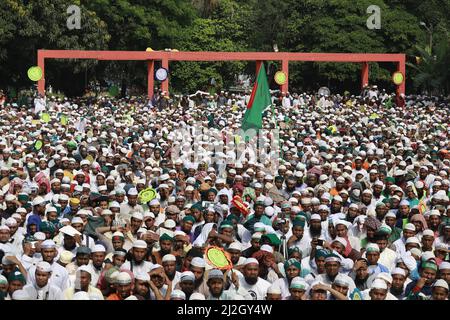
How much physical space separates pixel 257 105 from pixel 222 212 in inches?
295

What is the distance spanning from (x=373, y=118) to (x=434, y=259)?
1599 centimetres

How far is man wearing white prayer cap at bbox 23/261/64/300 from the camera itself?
755 cm

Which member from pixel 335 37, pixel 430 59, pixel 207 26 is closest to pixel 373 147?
pixel 430 59

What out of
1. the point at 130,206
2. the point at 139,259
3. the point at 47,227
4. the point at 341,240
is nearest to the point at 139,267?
the point at 139,259

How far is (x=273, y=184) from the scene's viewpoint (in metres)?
13.6

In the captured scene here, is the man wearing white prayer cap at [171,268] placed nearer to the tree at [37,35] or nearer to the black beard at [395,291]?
the black beard at [395,291]

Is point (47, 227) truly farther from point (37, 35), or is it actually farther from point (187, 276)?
point (37, 35)

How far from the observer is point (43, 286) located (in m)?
7.79

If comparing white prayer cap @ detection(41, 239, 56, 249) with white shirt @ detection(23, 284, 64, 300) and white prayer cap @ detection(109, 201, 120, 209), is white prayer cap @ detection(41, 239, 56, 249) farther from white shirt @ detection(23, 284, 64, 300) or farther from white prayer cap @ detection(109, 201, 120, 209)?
white prayer cap @ detection(109, 201, 120, 209)

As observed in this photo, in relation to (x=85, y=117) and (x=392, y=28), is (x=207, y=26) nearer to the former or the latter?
(x=392, y=28)

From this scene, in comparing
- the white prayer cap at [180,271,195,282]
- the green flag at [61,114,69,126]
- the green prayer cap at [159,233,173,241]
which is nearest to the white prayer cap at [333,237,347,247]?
the green prayer cap at [159,233,173,241]

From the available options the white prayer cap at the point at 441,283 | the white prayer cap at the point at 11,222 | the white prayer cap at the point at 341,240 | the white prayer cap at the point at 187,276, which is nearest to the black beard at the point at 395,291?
the white prayer cap at the point at 441,283

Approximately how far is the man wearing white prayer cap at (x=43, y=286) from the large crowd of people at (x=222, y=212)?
0.01 metres

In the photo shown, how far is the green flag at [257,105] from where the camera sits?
18031mm
